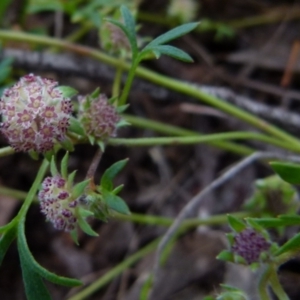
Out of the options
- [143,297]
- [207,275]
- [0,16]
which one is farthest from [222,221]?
[0,16]

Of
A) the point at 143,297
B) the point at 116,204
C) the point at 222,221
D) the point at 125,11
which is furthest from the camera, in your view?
the point at 222,221

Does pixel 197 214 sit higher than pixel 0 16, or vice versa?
pixel 0 16

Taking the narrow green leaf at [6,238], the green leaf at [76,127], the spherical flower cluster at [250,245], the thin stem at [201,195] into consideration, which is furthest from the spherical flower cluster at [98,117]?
the thin stem at [201,195]

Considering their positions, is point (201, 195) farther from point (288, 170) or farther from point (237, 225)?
point (288, 170)

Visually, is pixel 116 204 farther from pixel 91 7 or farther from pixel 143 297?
pixel 91 7

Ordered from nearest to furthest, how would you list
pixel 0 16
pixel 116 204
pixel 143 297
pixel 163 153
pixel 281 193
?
1. pixel 116 204
2. pixel 143 297
3. pixel 281 193
4. pixel 0 16
5. pixel 163 153

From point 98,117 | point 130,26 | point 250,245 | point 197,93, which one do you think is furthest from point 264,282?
point 197,93
